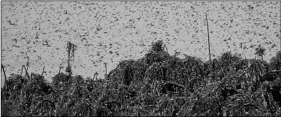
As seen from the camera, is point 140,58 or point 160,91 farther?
point 140,58

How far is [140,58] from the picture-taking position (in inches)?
285

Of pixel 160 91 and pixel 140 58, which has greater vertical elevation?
pixel 140 58

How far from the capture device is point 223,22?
38.7ft

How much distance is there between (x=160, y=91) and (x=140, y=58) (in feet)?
6.54

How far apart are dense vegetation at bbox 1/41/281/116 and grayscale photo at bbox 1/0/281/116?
0.04ft

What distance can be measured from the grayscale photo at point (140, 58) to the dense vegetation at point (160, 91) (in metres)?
0.01

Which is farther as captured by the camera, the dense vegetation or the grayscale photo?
the grayscale photo

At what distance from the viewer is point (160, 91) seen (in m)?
5.29

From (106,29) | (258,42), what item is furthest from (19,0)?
(258,42)

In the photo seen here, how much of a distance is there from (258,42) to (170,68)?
5.36 meters

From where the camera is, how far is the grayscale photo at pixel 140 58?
Result: 15.9ft

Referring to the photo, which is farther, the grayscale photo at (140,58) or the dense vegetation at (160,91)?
the grayscale photo at (140,58)

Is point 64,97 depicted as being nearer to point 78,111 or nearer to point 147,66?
point 78,111

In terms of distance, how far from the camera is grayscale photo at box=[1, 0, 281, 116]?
15.9ft
